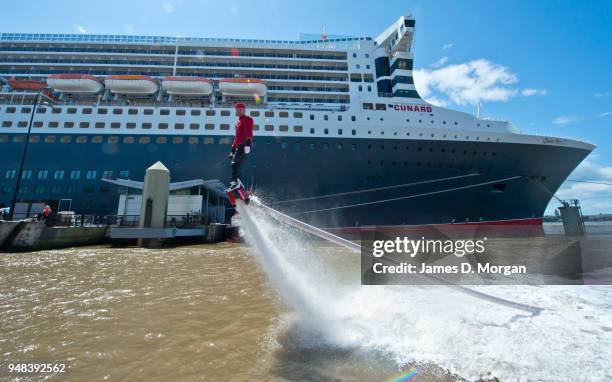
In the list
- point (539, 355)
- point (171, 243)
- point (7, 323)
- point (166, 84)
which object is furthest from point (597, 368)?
point (166, 84)

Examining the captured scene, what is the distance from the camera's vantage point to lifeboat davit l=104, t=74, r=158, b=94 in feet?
72.7

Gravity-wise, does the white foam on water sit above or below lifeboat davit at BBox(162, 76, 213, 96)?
below

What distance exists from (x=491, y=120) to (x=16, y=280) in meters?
27.2

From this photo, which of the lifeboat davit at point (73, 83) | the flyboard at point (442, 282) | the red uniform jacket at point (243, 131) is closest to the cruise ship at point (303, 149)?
the lifeboat davit at point (73, 83)

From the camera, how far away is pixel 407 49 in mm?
23797

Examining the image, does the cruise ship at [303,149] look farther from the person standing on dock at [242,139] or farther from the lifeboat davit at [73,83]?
the person standing on dock at [242,139]

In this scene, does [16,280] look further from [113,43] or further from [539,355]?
[113,43]

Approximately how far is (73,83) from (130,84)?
15.5ft

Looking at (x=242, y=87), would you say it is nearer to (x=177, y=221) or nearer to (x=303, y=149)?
(x=303, y=149)

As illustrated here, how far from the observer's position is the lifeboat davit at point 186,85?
22062mm

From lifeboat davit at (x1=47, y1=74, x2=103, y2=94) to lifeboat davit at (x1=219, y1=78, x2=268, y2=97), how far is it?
10.9 meters

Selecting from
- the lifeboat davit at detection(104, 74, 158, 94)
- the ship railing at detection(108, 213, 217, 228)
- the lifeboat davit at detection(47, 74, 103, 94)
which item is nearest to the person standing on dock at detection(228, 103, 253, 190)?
the ship railing at detection(108, 213, 217, 228)

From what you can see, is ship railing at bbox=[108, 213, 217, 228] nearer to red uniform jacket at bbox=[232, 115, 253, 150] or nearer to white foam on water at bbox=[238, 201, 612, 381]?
red uniform jacket at bbox=[232, 115, 253, 150]

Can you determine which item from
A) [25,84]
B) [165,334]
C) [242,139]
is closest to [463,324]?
[165,334]
